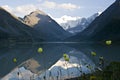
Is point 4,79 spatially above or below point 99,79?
above

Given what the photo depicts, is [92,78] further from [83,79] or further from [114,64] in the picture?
[114,64]

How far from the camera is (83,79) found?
868 cm

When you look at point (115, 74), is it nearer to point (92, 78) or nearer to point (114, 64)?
point (92, 78)

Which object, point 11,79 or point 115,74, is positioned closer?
point 115,74

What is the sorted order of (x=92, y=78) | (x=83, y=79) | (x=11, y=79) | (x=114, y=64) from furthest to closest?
(x=11, y=79)
(x=114, y=64)
(x=83, y=79)
(x=92, y=78)

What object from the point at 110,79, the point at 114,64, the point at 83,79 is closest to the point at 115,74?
the point at 110,79

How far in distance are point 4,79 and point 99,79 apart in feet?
91.7

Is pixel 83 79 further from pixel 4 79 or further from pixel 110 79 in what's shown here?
pixel 4 79

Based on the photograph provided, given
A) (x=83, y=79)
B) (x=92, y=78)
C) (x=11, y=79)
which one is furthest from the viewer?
(x=11, y=79)

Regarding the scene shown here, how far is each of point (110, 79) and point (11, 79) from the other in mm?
26410

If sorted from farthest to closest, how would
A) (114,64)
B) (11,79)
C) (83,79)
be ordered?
(11,79)
(114,64)
(83,79)

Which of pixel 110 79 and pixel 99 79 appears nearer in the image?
pixel 99 79

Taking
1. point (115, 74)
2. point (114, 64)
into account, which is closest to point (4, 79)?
point (114, 64)

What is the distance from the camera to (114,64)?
1164cm
